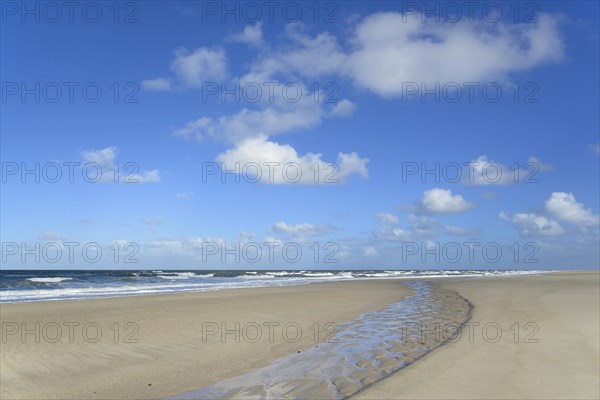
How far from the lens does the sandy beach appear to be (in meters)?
7.84

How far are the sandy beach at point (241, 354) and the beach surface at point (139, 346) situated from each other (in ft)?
0.09

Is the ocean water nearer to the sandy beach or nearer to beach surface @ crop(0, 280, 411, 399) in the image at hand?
beach surface @ crop(0, 280, 411, 399)

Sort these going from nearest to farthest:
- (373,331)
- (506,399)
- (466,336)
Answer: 1. (506,399)
2. (466,336)
3. (373,331)

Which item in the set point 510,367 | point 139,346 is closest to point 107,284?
point 139,346

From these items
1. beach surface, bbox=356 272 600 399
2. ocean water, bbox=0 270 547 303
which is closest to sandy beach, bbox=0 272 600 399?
beach surface, bbox=356 272 600 399

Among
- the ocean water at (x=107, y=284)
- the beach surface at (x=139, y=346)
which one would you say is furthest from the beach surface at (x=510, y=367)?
the ocean water at (x=107, y=284)

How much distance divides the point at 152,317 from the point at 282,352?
7766mm

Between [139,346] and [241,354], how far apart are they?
9.68 ft

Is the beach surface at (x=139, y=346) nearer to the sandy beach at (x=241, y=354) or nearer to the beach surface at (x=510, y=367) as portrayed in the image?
the sandy beach at (x=241, y=354)

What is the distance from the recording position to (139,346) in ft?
38.8

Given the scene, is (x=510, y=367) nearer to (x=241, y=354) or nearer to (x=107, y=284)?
(x=241, y=354)

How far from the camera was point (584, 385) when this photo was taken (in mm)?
7477

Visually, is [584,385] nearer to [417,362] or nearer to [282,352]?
[417,362]

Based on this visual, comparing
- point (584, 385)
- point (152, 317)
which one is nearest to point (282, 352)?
point (584, 385)
